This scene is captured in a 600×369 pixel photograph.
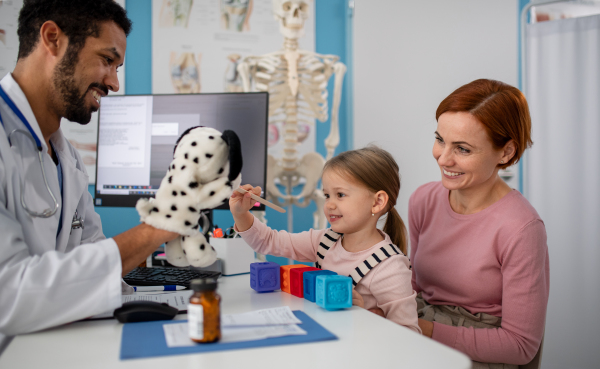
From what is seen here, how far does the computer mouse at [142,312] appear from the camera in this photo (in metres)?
0.90

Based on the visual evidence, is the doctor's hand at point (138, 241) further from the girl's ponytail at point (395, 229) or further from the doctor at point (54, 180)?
the girl's ponytail at point (395, 229)

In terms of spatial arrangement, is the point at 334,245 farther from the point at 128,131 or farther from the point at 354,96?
the point at 354,96

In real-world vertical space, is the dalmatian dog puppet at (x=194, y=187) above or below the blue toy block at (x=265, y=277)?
above

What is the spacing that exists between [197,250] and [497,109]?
894 millimetres

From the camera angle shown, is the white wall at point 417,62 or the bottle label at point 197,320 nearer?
the bottle label at point 197,320

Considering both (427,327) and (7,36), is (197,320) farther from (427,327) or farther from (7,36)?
(7,36)

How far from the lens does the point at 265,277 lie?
48.0 inches

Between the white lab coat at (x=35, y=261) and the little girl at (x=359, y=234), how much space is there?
0.51 meters

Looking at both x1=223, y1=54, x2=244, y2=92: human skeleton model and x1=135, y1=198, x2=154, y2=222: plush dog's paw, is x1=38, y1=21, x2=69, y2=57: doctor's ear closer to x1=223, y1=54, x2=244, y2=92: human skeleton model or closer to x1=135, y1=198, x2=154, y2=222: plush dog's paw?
x1=135, y1=198, x2=154, y2=222: plush dog's paw

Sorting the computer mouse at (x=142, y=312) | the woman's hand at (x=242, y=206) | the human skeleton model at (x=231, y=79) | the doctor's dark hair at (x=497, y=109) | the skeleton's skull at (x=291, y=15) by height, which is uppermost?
the skeleton's skull at (x=291, y=15)

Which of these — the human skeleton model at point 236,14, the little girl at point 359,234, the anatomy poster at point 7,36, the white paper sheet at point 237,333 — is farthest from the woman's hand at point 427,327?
the anatomy poster at point 7,36

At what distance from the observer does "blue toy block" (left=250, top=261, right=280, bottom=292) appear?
121cm

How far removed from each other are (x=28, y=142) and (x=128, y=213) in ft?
6.53

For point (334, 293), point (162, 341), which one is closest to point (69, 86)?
point (162, 341)
